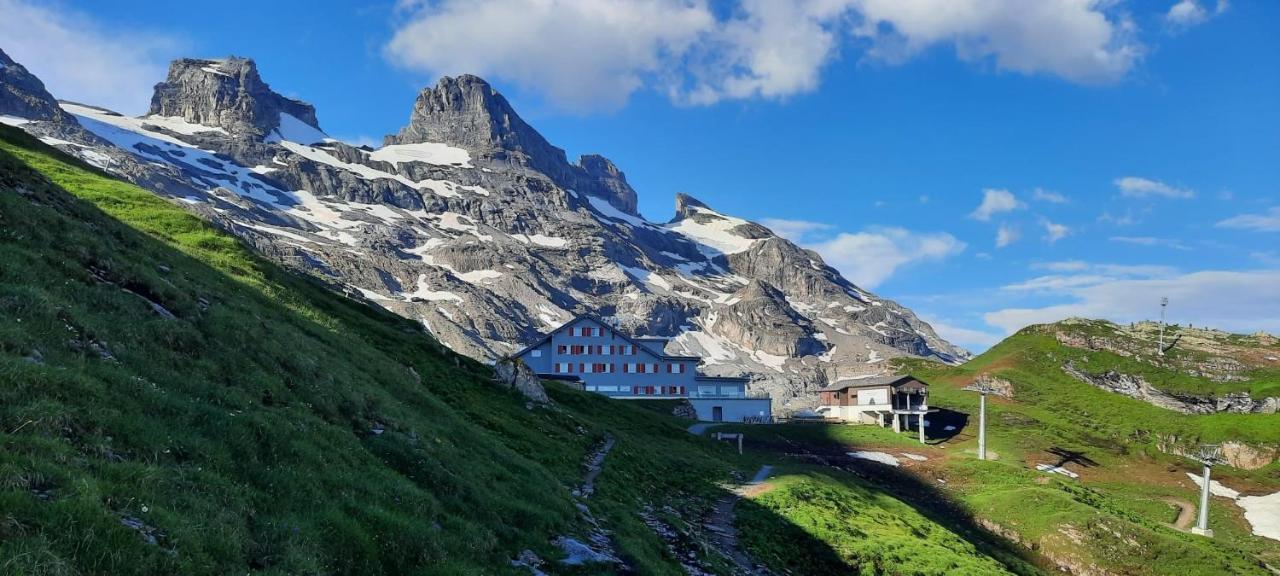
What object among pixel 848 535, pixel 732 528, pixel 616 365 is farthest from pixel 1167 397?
pixel 732 528

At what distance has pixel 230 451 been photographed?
14.5m

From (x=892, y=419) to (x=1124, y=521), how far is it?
5245 cm

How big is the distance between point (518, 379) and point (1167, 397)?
330 ft

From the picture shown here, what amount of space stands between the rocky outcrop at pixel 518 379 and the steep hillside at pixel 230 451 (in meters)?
16.9

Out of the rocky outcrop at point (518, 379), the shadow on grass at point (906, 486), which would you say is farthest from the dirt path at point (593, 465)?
the shadow on grass at point (906, 486)

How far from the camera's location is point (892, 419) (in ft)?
343

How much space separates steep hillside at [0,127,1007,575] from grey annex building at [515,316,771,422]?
319ft

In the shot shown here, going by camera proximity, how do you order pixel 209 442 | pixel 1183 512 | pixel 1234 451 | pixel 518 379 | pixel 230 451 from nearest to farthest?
pixel 209 442
pixel 230 451
pixel 518 379
pixel 1183 512
pixel 1234 451

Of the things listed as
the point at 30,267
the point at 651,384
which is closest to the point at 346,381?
the point at 30,267

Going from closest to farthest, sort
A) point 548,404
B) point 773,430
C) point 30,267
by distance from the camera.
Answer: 1. point 30,267
2. point 548,404
3. point 773,430

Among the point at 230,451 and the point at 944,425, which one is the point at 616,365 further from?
the point at 230,451

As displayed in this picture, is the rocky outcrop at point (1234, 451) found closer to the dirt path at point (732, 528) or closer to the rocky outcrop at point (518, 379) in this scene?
the dirt path at point (732, 528)

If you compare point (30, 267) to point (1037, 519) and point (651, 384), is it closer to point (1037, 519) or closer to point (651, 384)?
point (1037, 519)

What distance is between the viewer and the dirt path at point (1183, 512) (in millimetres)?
63075
